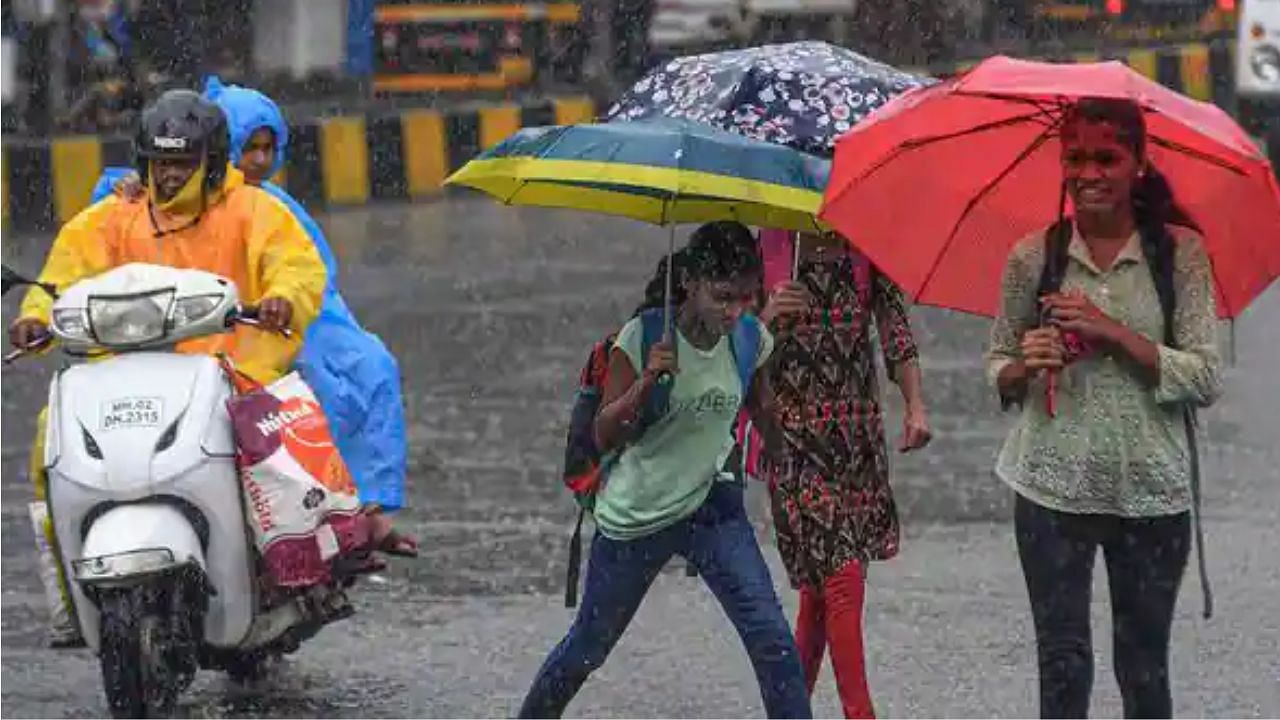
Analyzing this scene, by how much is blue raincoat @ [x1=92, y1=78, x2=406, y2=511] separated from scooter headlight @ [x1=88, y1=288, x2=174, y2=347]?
0.97 metres

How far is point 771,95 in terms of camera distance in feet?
22.1

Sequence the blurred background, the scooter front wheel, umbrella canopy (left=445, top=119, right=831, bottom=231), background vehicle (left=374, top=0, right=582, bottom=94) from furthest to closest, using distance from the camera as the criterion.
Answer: background vehicle (left=374, top=0, right=582, bottom=94) < the blurred background < the scooter front wheel < umbrella canopy (left=445, top=119, right=831, bottom=231)

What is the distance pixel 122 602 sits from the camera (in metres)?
7.21

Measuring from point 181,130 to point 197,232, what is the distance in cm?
29

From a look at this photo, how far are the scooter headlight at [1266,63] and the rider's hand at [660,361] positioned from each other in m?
16.9

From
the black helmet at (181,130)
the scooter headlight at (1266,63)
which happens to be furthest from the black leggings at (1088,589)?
the scooter headlight at (1266,63)

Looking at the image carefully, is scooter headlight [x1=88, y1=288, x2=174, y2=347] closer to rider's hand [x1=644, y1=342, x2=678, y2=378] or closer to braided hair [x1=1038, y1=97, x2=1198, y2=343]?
rider's hand [x1=644, y1=342, x2=678, y2=378]

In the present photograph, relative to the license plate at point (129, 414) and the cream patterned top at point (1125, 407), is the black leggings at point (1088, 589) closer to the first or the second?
the cream patterned top at point (1125, 407)

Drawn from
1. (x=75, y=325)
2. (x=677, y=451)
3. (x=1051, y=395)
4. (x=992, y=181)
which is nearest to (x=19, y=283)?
(x=75, y=325)

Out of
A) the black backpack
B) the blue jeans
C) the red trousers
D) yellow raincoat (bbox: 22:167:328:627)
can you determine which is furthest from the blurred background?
the black backpack

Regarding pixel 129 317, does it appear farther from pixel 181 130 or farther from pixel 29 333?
pixel 181 130

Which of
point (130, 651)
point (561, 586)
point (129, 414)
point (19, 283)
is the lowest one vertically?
point (561, 586)

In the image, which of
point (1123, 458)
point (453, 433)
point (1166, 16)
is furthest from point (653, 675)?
point (1166, 16)

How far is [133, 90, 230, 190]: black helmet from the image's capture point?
755cm
